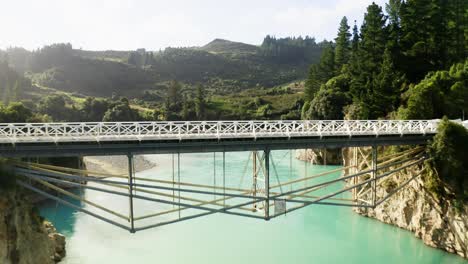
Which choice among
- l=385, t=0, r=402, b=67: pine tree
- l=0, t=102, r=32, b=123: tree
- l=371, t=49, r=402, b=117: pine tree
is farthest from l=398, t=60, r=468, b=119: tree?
l=0, t=102, r=32, b=123: tree

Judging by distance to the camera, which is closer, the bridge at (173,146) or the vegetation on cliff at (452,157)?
the bridge at (173,146)

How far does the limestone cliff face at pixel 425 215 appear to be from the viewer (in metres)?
19.3

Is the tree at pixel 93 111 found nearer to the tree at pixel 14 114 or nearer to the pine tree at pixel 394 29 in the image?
the tree at pixel 14 114

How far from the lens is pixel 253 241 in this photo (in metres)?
24.1

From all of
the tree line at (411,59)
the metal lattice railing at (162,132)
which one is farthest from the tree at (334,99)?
the metal lattice railing at (162,132)

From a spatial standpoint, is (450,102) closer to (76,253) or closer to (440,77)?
(440,77)

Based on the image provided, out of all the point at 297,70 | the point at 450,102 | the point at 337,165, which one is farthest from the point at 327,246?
the point at 297,70

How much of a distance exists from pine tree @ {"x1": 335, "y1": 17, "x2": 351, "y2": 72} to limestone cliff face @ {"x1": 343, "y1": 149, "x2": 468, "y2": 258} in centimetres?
3654

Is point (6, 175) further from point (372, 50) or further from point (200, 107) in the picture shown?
point (200, 107)

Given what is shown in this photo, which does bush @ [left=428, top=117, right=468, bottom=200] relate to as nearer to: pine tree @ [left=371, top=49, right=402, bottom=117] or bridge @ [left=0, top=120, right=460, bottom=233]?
bridge @ [left=0, top=120, right=460, bottom=233]

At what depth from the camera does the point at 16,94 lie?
7338 cm

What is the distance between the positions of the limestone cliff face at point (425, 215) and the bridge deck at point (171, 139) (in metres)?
3.89

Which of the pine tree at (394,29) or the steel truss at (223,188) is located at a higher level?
the pine tree at (394,29)

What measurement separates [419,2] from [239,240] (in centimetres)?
2906
